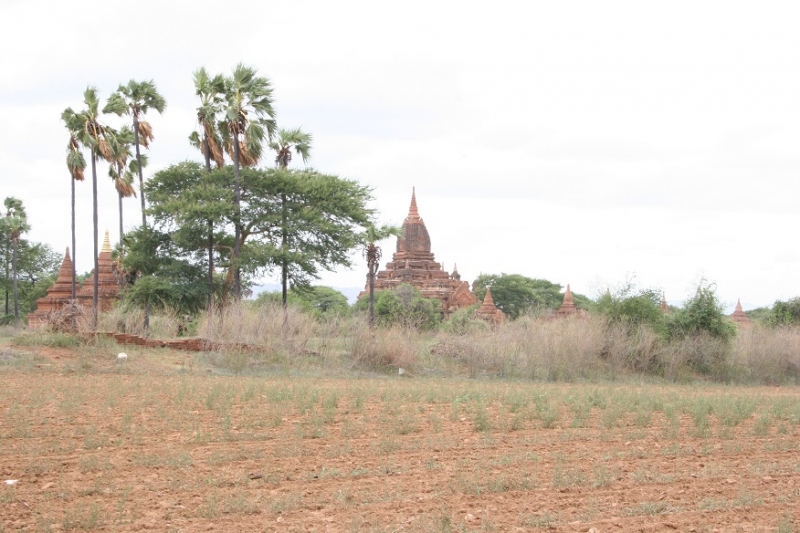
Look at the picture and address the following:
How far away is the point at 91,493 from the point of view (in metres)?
7.53

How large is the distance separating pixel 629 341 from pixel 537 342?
3516 mm

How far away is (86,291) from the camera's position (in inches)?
1535

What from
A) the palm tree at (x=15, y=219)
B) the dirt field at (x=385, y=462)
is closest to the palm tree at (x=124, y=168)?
the palm tree at (x=15, y=219)

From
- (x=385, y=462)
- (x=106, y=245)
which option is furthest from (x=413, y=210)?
(x=385, y=462)

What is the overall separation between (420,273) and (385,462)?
53.0m

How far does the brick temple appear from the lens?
192ft

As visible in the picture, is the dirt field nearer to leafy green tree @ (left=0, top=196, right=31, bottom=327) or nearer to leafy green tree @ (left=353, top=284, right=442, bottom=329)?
leafy green tree @ (left=353, top=284, right=442, bottom=329)

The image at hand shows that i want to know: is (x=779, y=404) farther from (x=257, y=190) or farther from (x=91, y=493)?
(x=257, y=190)

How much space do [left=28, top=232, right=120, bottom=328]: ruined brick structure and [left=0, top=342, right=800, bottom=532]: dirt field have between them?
78.5 ft

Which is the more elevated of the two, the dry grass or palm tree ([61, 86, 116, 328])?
palm tree ([61, 86, 116, 328])

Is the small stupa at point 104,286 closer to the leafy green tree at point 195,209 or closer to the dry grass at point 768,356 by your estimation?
the leafy green tree at point 195,209

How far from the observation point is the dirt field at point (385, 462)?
7004mm

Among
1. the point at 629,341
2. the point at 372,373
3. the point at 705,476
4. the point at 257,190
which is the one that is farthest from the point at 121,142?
the point at 705,476

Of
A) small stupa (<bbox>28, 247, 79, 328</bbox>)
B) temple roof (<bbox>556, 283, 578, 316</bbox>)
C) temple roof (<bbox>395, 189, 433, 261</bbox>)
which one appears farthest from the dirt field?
temple roof (<bbox>395, 189, 433, 261</bbox>)
